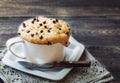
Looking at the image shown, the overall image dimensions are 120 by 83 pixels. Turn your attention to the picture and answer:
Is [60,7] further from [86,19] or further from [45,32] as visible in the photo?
[45,32]

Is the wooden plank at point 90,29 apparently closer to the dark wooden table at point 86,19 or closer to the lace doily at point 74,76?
the dark wooden table at point 86,19

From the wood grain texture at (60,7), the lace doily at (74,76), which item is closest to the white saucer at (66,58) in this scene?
the lace doily at (74,76)

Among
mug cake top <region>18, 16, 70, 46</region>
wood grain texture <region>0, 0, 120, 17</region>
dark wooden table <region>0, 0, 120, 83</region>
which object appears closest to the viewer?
mug cake top <region>18, 16, 70, 46</region>

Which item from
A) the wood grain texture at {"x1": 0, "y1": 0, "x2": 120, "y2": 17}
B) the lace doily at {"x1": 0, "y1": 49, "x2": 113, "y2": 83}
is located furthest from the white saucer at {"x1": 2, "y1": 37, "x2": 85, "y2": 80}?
the wood grain texture at {"x1": 0, "y1": 0, "x2": 120, "y2": 17}

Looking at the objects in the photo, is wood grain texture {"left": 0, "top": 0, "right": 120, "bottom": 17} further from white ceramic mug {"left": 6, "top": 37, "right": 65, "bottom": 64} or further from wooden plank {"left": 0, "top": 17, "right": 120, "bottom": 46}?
white ceramic mug {"left": 6, "top": 37, "right": 65, "bottom": 64}

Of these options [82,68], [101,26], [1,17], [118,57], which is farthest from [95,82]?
[1,17]

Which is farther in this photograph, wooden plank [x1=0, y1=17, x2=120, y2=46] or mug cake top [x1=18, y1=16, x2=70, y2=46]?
wooden plank [x1=0, y1=17, x2=120, y2=46]
